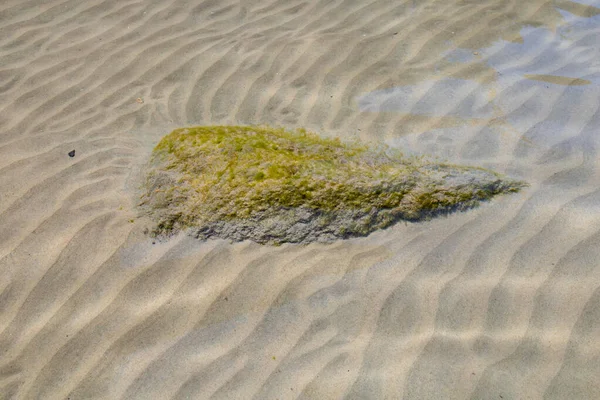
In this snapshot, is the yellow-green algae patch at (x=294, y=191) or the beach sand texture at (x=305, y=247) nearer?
the beach sand texture at (x=305, y=247)

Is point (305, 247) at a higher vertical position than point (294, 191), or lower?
lower

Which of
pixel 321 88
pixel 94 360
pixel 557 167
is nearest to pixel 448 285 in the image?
pixel 557 167

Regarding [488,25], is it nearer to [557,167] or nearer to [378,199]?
[557,167]

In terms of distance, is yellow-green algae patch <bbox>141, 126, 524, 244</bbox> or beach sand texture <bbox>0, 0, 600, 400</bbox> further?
yellow-green algae patch <bbox>141, 126, 524, 244</bbox>

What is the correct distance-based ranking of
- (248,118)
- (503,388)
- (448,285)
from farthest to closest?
(248,118) → (448,285) → (503,388)
